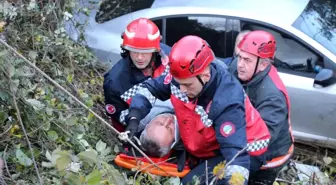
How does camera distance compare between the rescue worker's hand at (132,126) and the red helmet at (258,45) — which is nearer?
the rescue worker's hand at (132,126)

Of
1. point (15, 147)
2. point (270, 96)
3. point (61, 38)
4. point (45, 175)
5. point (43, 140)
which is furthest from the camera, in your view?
point (61, 38)

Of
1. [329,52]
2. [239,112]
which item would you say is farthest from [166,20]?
[239,112]

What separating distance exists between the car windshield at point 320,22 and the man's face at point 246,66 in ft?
5.06

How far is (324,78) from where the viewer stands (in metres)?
5.71

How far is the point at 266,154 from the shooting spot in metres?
4.39

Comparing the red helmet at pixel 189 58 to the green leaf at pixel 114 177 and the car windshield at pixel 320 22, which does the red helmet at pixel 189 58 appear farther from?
the car windshield at pixel 320 22

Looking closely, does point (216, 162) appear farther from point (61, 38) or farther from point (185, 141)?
point (61, 38)

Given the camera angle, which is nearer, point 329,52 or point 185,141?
point 185,141

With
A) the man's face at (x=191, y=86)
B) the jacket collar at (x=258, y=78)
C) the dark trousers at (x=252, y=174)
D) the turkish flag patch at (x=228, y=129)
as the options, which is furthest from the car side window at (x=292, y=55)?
the turkish flag patch at (x=228, y=129)

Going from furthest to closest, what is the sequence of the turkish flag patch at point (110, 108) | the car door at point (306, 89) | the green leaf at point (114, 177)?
1. the car door at point (306, 89)
2. the turkish flag patch at point (110, 108)
3. the green leaf at point (114, 177)

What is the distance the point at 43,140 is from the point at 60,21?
2.54 m

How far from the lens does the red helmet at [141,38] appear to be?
15.6ft

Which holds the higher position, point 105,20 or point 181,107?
point 181,107

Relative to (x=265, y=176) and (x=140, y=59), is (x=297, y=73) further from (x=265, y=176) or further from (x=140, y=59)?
(x=140, y=59)
